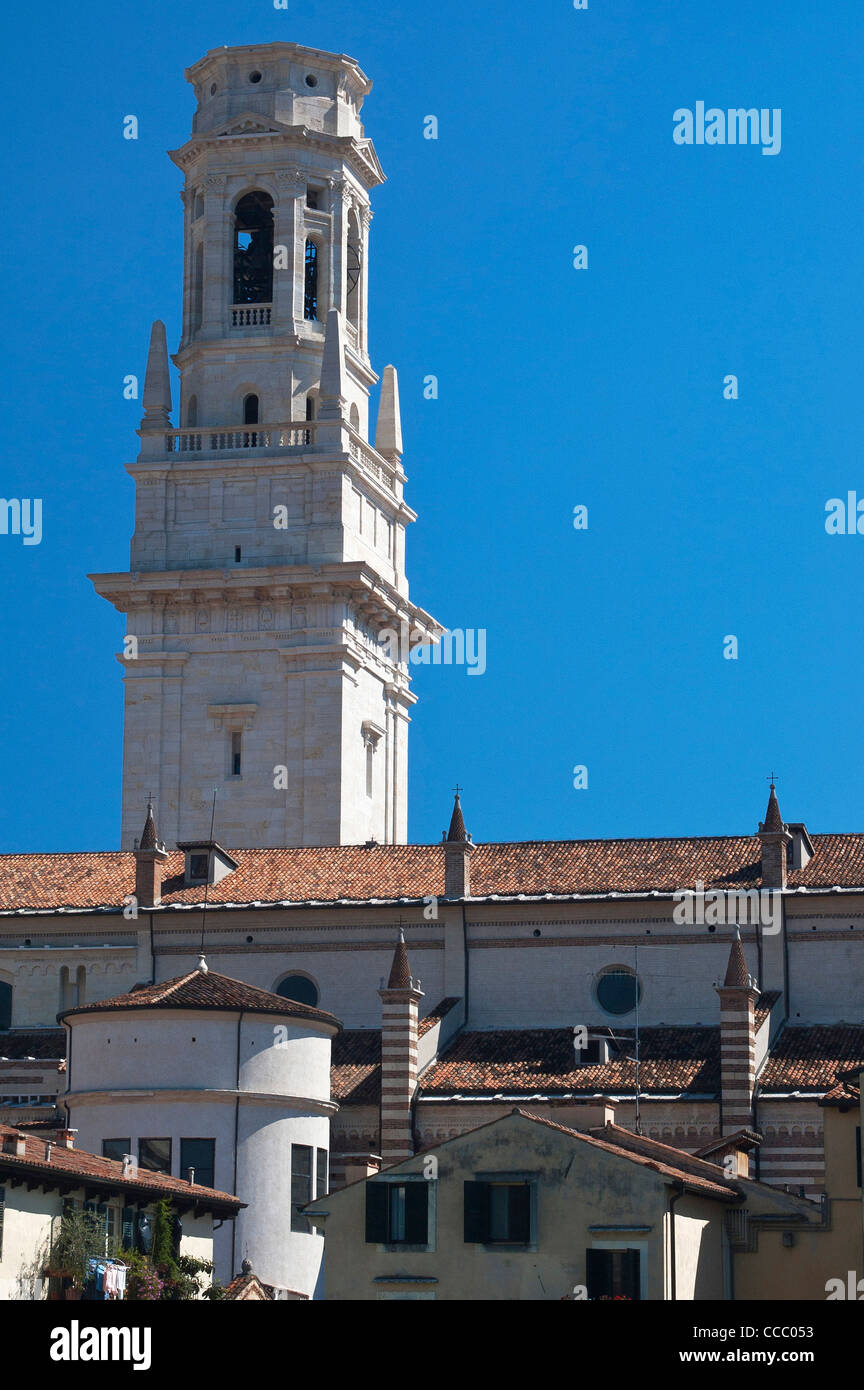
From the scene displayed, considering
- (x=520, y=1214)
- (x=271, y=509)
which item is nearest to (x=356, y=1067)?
(x=520, y=1214)

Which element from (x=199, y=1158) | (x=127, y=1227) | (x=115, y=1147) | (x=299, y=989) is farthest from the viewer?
(x=299, y=989)

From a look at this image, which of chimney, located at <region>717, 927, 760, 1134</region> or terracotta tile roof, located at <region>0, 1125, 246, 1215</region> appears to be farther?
chimney, located at <region>717, 927, 760, 1134</region>

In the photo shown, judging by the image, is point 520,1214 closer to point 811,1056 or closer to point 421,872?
point 811,1056

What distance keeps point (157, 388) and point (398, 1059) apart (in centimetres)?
2917

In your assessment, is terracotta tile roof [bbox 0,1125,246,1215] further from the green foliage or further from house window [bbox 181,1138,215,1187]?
house window [bbox 181,1138,215,1187]

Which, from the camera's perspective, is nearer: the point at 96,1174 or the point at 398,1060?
the point at 96,1174

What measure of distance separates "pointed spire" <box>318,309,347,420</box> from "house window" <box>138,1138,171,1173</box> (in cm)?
3015

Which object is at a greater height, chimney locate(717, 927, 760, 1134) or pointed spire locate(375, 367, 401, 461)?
pointed spire locate(375, 367, 401, 461)

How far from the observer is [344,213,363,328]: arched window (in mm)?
81500

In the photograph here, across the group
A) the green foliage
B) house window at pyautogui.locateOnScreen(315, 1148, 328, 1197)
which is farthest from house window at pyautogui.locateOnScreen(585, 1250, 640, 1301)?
house window at pyautogui.locateOnScreen(315, 1148, 328, 1197)

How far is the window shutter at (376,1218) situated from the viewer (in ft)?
141

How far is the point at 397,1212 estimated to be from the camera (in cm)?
4309
